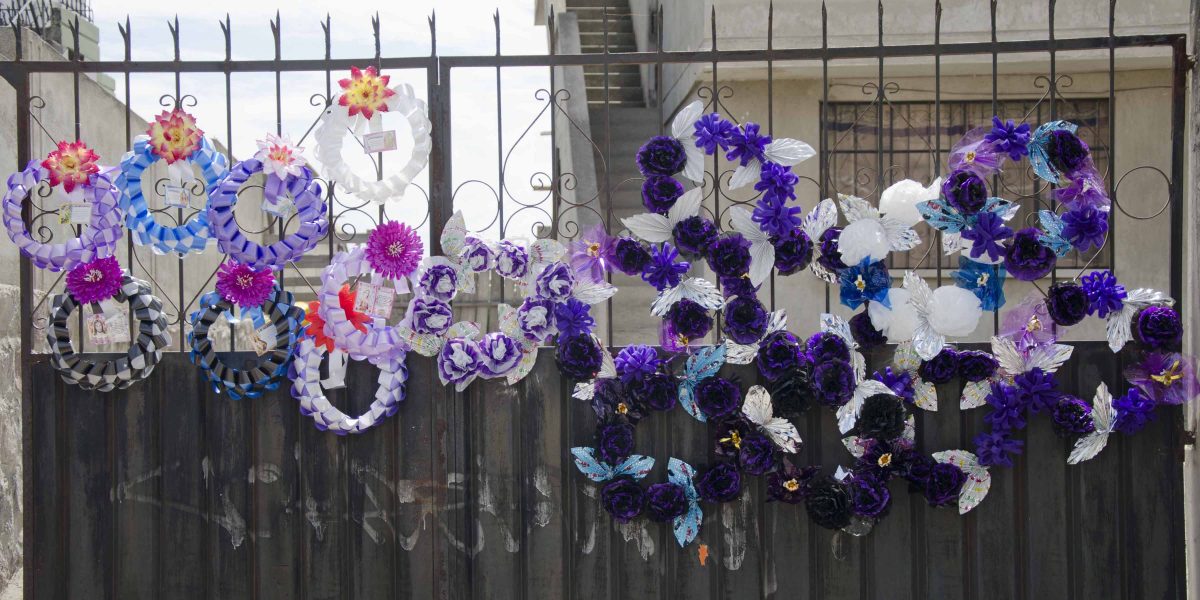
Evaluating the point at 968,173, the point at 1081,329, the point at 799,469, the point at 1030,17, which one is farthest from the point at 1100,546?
the point at 1030,17

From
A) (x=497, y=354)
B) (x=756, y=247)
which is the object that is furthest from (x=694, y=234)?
(x=497, y=354)

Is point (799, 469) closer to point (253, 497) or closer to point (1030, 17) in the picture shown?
point (253, 497)

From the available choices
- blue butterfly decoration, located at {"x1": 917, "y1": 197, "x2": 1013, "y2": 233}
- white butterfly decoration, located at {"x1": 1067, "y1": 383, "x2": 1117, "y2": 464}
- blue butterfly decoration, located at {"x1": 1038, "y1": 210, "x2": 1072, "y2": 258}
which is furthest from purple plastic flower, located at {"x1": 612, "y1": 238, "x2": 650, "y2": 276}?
white butterfly decoration, located at {"x1": 1067, "y1": 383, "x2": 1117, "y2": 464}

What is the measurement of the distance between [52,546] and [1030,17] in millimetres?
7226

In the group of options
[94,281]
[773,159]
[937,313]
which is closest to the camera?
[937,313]

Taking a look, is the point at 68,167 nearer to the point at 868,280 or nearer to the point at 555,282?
the point at 555,282

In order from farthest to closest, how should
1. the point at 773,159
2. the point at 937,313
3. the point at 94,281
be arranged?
the point at 94,281
the point at 773,159
the point at 937,313

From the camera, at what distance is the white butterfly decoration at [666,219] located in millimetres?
3613

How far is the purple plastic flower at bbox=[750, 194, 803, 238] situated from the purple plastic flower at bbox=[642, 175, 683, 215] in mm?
305

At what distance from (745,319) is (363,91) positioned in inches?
64.5

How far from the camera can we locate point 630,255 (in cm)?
362

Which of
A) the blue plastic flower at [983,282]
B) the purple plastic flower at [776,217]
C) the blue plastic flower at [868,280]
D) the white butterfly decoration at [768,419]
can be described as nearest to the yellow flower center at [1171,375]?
the blue plastic flower at [983,282]

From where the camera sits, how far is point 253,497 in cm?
378

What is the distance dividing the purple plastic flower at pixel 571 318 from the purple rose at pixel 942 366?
1.25 metres
